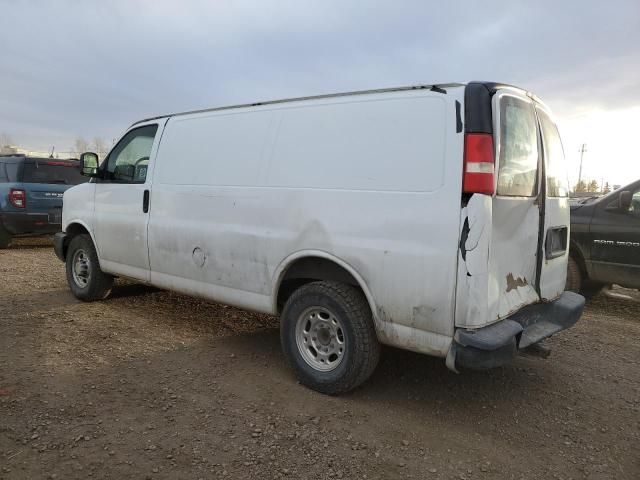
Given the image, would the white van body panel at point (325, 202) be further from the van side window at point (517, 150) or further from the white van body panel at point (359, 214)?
the van side window at point (517, 150)

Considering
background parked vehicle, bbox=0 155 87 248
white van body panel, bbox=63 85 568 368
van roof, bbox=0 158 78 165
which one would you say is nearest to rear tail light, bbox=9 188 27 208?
background parked vehicle, bbox=0 155 87 248

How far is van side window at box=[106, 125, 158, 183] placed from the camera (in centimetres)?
484

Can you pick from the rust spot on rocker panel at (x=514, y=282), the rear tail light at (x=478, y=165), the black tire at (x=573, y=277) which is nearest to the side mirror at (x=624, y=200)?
the black tire at (x=573, y=277)

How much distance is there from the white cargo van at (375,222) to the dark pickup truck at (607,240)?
8.10 feet

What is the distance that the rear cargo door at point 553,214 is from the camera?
3.43 m

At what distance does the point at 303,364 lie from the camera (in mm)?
3500

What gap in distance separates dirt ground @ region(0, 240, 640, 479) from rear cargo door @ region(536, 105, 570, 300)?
828 millimetres

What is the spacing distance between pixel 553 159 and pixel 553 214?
43 centimetres

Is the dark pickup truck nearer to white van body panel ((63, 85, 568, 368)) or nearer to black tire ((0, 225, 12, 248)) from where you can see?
white van body panel ((63, 85, 568, 368))

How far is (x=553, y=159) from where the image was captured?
3629mm

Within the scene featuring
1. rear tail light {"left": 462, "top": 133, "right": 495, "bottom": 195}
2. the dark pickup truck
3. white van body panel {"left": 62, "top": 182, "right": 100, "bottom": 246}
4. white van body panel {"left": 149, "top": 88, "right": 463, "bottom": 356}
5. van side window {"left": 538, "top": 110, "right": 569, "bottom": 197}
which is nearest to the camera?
rear tail light {"left": 462, "top": 133, "right": 495, "bottom": 195}

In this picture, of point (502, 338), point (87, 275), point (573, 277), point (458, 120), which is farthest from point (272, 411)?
point (573, 277)

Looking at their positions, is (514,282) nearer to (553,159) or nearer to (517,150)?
(517,150)

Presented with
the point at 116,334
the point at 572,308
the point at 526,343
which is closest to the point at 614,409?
the point at 572,308
